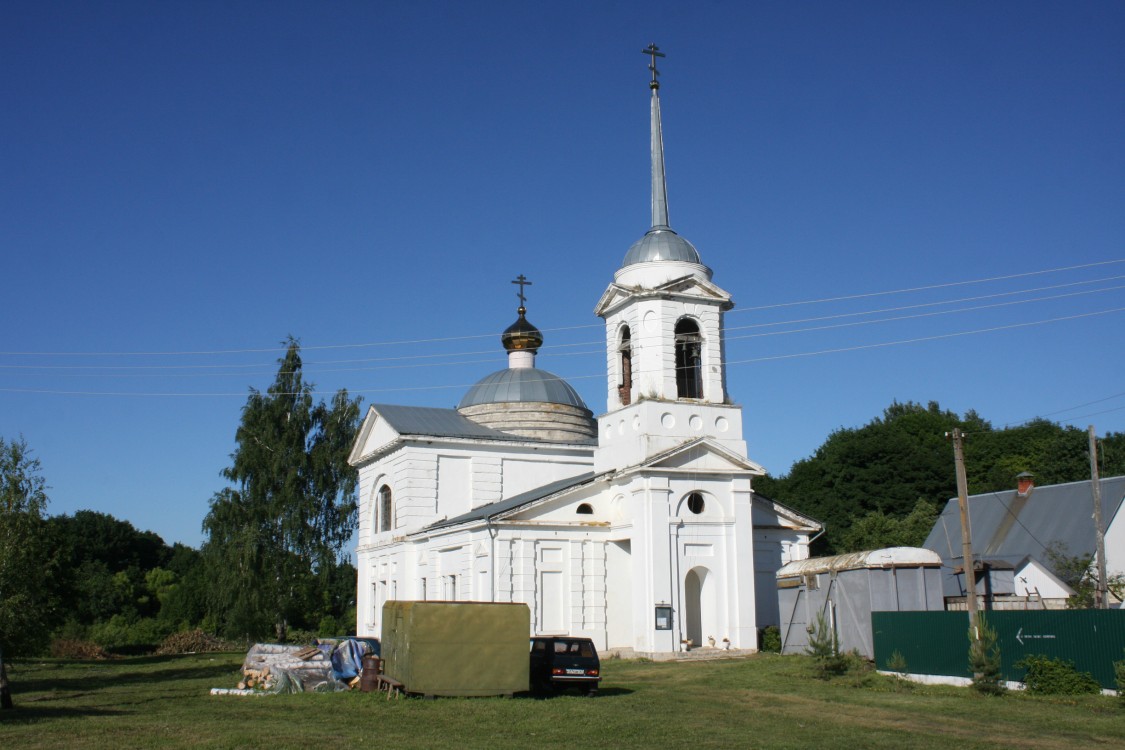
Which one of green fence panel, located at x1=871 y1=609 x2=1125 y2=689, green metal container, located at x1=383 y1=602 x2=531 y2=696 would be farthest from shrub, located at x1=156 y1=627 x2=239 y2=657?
green fence panel, located at x1=871 y1=609 x2=1125 y2=689

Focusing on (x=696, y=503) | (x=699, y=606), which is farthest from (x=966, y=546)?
(x=699, y=606)

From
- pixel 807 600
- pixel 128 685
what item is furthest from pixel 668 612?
pixel 128 685

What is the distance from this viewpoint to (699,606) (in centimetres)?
3481

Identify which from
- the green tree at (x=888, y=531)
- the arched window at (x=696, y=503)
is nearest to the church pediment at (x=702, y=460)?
the arched window at (x=696, y=503)

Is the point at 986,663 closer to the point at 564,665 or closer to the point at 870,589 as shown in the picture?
the point at 870,589

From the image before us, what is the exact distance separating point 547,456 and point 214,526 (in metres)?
16.1

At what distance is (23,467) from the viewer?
29656mm

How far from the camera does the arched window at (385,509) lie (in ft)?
144

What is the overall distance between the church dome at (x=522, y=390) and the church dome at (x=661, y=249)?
32.5 ft

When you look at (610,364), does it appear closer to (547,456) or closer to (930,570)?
(547,456)

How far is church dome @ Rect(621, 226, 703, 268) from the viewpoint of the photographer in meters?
35.9

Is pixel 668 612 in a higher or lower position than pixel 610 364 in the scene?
lower

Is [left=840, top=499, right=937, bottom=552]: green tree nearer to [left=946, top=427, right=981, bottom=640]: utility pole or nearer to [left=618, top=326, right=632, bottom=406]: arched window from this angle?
[left=618, top=326, right=632, bottom=406]: arched window

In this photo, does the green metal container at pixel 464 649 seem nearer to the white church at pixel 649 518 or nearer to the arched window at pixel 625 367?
the white church at pixel 649 518
